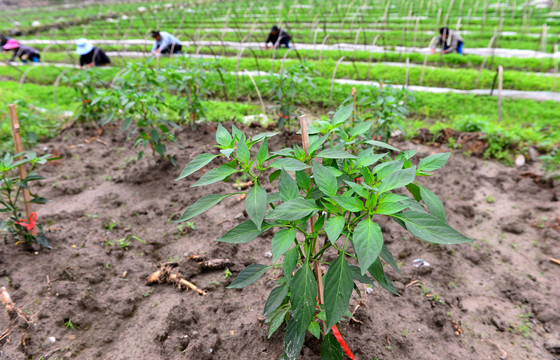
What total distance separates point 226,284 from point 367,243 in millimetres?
1626

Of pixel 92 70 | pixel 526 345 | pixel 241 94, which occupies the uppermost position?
pixel 92 70

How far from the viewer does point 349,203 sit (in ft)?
4.13

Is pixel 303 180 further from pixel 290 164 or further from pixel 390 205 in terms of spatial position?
pixel 390 205

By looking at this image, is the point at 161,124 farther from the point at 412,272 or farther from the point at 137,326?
the point at 412,272

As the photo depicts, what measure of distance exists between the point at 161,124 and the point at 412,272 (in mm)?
2884

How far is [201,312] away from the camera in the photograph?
223cm

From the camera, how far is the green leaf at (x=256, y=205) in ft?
4.13

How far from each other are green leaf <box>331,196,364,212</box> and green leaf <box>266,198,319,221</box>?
93 mm

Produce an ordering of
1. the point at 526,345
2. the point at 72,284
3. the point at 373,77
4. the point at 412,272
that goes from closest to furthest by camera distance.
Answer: the point at 526,345 → the point at 72,284 → the point at 412,272 → the point at 373,77

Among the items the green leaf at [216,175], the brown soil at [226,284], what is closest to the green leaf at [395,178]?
the green leaf at [216,175]

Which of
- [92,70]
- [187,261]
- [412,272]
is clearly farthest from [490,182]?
[92,70]

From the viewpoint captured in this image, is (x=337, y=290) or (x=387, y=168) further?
(x=387, y=168)

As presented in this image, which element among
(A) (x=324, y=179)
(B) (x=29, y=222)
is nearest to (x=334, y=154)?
(A) (x=324, y=179)

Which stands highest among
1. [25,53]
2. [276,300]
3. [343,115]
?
[25,53]
